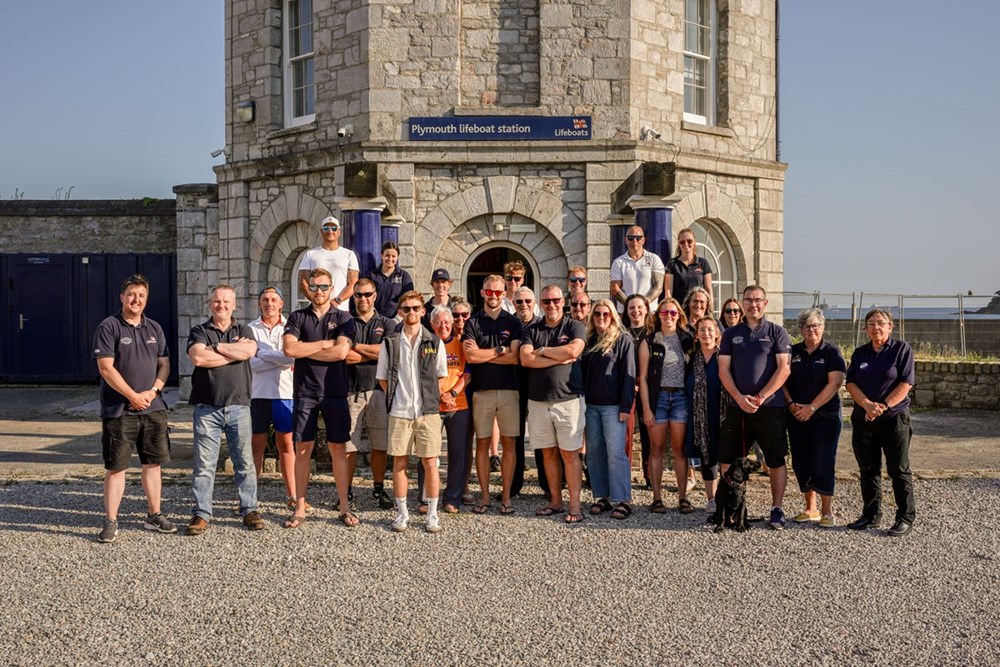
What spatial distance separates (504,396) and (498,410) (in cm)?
13

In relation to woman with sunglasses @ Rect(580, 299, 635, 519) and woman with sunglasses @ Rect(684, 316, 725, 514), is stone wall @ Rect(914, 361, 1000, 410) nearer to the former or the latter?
woman with sunglasses @ Rect(684, 316, 725, 514)

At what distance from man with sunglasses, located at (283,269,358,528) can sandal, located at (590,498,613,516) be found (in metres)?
1.96

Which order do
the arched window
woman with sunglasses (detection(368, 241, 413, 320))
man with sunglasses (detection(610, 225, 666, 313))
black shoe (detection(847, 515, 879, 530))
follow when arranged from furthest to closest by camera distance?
1. the arched window
2. man with sunglasses (detection(610, 225, 666, 313))
3. woman with sunglasses (detection(368, 241, 413, 320))
4. black shoe (detection(847, 515, 879, 530))

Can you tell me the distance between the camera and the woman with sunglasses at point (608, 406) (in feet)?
24.5

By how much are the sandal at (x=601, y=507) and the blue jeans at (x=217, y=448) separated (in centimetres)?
270

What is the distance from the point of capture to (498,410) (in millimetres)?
7684

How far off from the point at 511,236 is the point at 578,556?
7.53 meters

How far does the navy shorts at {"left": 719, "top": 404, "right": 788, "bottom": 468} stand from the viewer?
7152mm

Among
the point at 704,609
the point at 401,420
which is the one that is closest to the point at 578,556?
the point at 704,609

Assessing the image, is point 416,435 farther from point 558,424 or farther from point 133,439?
point 133,439

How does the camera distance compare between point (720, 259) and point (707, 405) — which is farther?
point (720, 259)

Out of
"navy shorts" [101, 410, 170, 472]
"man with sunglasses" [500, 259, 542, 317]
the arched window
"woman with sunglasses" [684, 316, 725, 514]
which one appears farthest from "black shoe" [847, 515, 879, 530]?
the arched window

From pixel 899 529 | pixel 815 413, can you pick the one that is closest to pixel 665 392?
pixel 815 413

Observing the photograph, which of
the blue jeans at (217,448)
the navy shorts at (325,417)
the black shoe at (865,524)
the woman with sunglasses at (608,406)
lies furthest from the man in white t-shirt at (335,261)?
the black shoe at (865,524)
